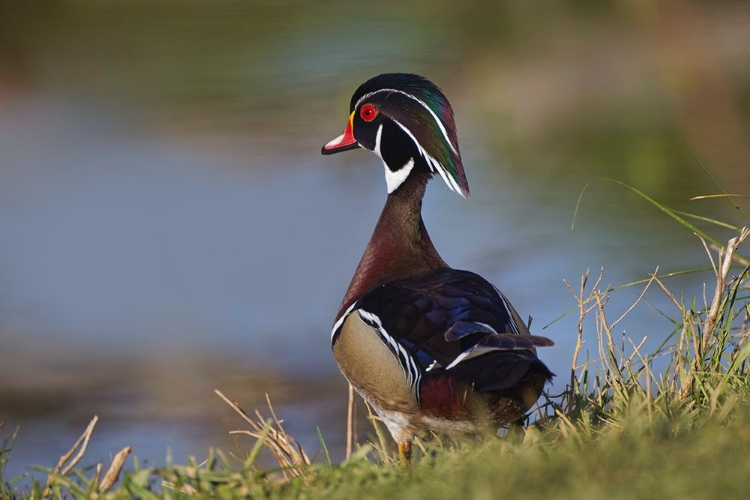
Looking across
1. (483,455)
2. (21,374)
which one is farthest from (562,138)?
(483,455)

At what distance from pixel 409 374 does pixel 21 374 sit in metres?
2.85

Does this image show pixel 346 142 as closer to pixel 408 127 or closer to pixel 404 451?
pixel 408 127


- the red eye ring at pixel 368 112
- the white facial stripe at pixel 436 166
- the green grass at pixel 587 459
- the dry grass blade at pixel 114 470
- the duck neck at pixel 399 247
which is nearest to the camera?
the green grass at pixel 587 459

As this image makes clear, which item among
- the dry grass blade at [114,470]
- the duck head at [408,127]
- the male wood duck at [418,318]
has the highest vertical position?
the duck head at [408,127]

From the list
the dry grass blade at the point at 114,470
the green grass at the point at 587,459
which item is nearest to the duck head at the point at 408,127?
the green grass at the point at 587,459

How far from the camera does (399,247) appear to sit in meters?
3.91

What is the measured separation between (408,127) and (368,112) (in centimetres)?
18

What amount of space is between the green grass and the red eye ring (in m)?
1.16

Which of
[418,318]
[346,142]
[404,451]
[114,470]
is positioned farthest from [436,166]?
[114,470]

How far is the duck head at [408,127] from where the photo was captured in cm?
397

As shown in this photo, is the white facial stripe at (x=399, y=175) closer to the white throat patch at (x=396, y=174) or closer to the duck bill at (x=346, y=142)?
the white throat patch at (x=396, y=174)

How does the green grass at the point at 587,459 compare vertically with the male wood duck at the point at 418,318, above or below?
below

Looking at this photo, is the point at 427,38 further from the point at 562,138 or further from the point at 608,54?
the point at 562,138

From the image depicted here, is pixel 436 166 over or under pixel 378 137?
under
